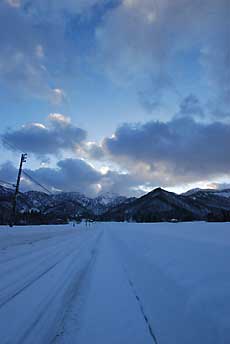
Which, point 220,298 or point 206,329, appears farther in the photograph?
point 220,298

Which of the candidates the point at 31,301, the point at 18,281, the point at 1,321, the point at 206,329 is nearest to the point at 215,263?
the point at 206,329

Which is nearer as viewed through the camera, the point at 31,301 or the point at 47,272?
the point at 31,301

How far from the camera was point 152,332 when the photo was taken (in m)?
2.99

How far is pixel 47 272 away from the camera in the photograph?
6.21 metres

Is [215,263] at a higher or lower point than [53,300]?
higher

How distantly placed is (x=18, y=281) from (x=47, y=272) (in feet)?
3.84

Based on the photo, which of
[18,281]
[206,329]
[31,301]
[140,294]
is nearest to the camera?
[206,329]

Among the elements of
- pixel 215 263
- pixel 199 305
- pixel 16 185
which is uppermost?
pixel 16 185

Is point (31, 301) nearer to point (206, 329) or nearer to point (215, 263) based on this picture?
point (206, 329)

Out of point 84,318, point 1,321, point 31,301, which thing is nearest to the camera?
point 1,321

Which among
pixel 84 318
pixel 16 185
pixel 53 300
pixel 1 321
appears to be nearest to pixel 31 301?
pixel 53 300

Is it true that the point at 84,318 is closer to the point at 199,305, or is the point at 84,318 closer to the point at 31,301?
the point at 31,301

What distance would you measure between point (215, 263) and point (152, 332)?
2274 millimetres

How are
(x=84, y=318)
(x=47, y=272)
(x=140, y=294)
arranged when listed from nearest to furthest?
(x=84, y=318)
(x=140, y=294)
(x=47, y=272)
